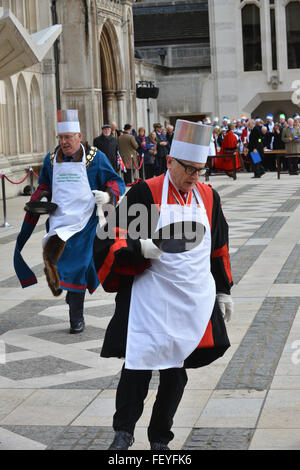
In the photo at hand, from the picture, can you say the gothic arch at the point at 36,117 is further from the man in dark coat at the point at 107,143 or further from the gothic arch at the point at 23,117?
the man in dark coat at the point at 107,143

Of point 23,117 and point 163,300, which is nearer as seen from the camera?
point 163,300

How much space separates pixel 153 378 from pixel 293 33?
130 feet

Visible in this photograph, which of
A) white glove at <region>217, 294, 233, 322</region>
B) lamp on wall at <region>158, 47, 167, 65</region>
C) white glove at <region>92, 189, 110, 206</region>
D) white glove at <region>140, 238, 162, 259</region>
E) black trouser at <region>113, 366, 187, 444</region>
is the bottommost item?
black trouser at <region>113, 366, 187, 444</region>

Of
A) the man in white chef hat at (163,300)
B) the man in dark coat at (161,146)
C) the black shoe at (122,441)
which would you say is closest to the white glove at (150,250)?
the man in white chef hat at (163,300)

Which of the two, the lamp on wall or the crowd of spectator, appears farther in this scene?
the lamp on wall

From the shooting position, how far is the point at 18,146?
23.5 meters

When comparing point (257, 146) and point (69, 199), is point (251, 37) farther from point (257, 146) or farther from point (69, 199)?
point (69, 199)

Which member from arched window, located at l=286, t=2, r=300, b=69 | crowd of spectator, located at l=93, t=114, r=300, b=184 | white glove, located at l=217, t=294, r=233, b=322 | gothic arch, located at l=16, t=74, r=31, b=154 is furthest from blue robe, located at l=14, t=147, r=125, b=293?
arched window, located at l=286, t=2, r=300, b=69

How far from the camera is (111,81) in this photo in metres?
30.2

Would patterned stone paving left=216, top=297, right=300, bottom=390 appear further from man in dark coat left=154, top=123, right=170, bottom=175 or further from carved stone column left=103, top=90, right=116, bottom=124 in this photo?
carved stone column left=103, top=90, right=116, bottom=124

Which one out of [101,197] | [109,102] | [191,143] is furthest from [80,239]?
[109,102]

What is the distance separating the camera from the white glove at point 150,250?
4.39 metres

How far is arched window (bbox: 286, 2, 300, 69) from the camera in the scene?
43.7 m

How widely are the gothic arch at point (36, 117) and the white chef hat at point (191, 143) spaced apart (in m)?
20.5
